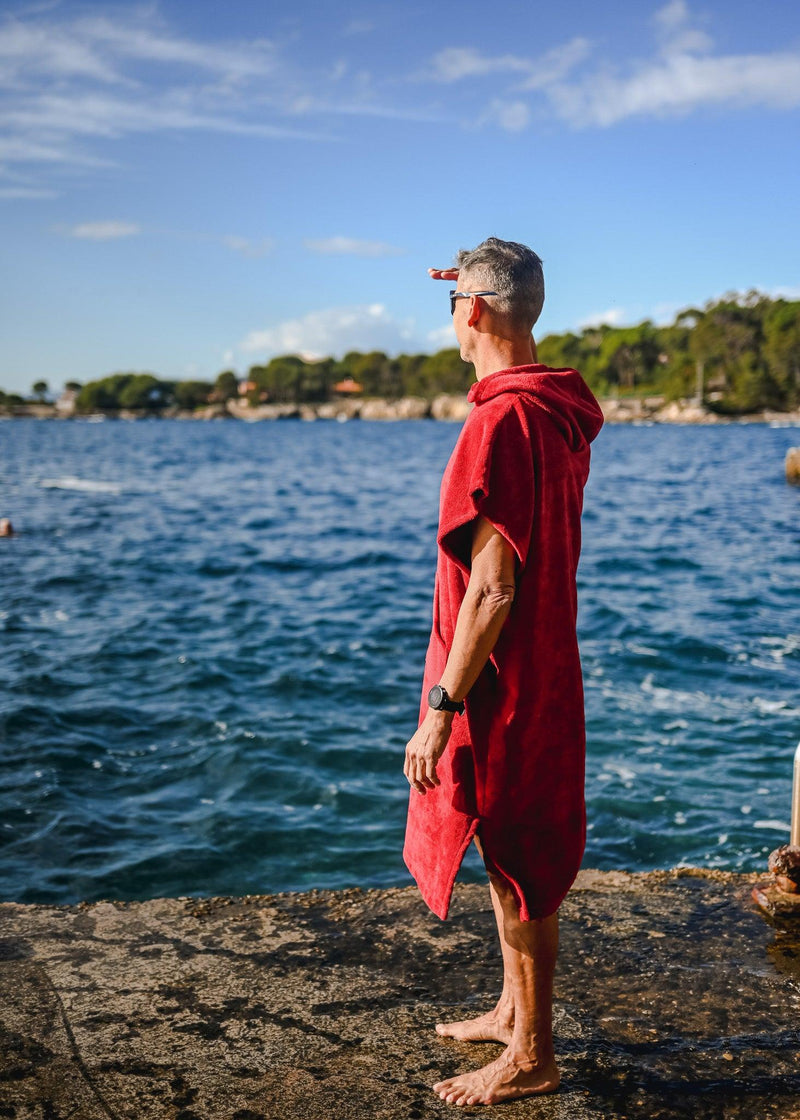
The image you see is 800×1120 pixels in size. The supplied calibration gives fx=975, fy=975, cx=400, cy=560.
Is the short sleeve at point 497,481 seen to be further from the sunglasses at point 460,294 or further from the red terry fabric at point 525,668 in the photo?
the sunglasses at point 460,294

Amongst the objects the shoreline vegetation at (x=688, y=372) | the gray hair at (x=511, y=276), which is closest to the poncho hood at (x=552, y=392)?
the gray hair at (x=511, y=276)

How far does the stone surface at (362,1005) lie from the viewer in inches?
122

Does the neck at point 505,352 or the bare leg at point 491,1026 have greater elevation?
the neck at point 505,352

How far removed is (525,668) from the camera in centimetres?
292

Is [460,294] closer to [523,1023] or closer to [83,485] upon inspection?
[523,1023]

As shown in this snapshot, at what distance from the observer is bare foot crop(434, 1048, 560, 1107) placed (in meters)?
3.10

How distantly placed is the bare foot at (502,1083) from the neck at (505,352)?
7.20ft

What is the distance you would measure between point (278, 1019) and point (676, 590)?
16465 millimetres

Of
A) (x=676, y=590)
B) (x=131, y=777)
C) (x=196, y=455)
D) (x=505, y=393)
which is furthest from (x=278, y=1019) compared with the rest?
(x=196, y=455)

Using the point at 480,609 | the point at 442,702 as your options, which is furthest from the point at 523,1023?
the point at 480,609

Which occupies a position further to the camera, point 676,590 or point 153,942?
point 676,590

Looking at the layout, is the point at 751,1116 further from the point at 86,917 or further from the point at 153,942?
the point at 86,917

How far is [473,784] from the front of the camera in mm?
2980

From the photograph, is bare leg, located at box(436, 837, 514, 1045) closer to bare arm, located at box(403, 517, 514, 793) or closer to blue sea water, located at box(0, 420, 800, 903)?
bare arm, located at box(403, 517, 514, 793)
